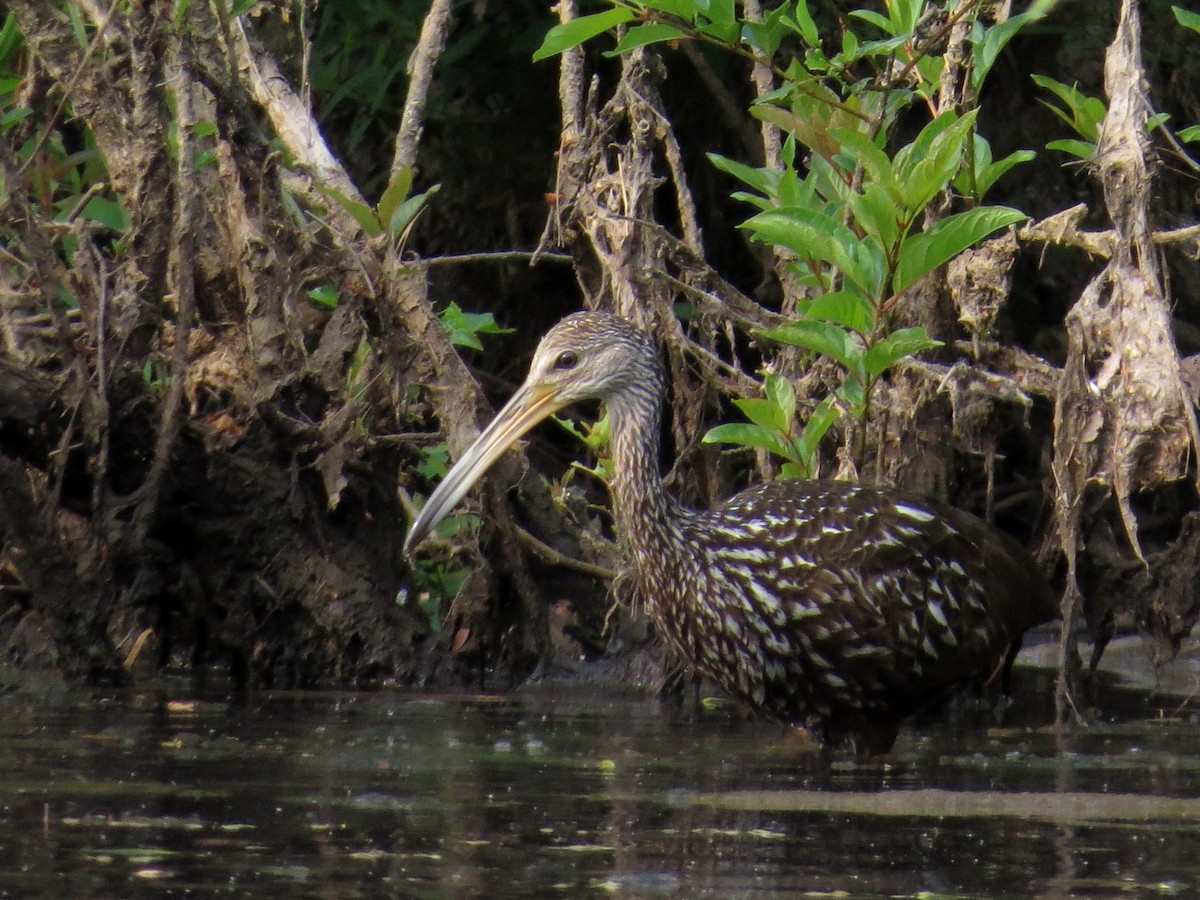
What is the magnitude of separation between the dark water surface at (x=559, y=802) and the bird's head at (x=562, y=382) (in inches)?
27.5

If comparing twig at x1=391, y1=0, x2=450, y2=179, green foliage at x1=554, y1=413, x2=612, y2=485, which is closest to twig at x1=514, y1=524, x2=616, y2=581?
green foliage at x1=554, y1=413, x2=612, y2=485

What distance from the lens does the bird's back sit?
19.6ft

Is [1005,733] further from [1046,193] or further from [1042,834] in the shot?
[1046,193]

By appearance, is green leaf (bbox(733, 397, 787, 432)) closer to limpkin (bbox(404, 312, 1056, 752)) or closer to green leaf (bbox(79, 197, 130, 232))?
limpkin (bbox(404, 312, 1056, 752))

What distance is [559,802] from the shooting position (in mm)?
4945

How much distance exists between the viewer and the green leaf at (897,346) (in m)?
5.97

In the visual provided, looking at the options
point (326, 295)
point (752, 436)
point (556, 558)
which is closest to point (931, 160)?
point (752, 436)

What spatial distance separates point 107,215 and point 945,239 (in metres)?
2.92

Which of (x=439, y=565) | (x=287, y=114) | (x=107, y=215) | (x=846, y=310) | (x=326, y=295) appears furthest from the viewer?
(x=439, y=565)

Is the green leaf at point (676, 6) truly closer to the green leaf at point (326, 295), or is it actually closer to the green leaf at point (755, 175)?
the green leaf at point (755, 175)

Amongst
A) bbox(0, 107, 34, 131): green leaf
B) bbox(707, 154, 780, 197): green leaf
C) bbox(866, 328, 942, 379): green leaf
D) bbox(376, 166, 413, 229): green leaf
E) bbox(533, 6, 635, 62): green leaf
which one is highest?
bbox(0, 107, 34, 131): green leaf

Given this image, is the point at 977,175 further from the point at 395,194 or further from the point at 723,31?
the point at 395,194

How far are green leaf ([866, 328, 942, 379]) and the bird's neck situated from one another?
0.67 m

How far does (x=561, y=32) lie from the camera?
5.52 meters
